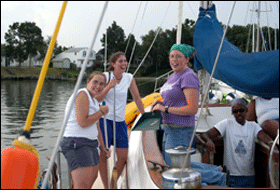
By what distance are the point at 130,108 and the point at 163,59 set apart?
986 centimetres

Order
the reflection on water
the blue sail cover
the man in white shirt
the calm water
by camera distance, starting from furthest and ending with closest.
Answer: the reflection on water → the calm water → the man in white shirt → the blue sail cover

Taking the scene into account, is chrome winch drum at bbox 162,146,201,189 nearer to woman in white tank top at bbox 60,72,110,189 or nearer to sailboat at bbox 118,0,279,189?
sailboat at bbox 118,0,279,189

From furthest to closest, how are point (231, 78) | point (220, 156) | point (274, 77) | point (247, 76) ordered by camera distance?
point (220, 156), point (231, 78), point (247, 76), point (274, 77)

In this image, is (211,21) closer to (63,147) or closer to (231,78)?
(231,78)

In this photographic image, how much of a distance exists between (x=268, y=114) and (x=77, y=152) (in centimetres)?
161

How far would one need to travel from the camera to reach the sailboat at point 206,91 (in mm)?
1827

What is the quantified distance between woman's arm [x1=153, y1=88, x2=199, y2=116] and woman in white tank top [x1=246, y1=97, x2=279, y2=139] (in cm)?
87

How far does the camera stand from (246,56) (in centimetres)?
206

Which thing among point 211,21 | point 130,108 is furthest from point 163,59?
point 211,21

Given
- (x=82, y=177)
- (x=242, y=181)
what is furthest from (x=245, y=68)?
(x=82, y=177)

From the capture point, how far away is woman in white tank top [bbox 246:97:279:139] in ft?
8.52

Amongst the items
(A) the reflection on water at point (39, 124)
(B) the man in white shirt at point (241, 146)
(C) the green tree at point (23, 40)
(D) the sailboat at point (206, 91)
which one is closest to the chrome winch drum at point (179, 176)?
(D) the sailboat at point (206, 91)

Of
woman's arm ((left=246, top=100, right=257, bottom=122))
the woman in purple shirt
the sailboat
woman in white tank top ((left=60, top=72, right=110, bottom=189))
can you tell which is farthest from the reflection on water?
the woman in purple shirt

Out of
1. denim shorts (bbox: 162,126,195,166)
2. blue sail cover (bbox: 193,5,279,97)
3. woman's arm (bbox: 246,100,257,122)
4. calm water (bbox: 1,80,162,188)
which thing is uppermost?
blue sail cover (bbox: 193,5,279,97)
